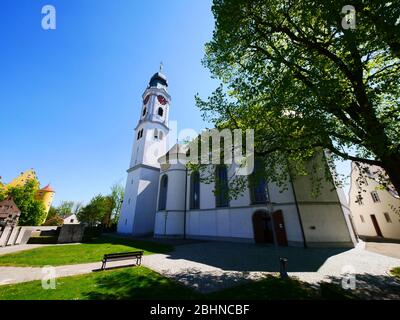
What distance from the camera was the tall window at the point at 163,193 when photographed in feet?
88.9

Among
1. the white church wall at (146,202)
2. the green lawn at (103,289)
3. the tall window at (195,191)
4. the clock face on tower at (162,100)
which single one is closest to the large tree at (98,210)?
the white church wall at (146,202)

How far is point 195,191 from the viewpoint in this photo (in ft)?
83.1

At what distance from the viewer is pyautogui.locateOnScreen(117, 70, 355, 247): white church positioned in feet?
49.7

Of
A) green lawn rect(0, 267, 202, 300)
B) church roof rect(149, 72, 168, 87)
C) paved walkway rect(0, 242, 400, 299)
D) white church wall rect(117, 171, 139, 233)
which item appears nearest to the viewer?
green lawn rect(0, 267, 202, 300)

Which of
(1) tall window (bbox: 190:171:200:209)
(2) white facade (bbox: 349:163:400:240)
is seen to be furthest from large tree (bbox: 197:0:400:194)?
(2) white facade (bbox: 349:163:400:240)

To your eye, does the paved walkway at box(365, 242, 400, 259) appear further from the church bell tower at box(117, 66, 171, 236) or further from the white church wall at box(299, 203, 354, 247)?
the church bell tower at box(117, 66, 171, 236)

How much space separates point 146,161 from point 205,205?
45.7 ft

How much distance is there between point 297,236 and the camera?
15.2 metres

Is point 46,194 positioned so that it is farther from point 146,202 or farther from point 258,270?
→ point 258,270

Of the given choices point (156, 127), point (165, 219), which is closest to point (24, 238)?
point (165, 219)

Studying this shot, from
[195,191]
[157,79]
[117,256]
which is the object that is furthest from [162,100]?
[117,256]

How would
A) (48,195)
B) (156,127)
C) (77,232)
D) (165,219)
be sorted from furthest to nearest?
(48,195) < (156,127) < (165,219) < (77,232)
